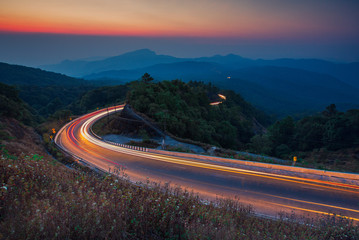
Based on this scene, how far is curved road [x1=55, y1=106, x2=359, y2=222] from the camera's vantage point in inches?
363

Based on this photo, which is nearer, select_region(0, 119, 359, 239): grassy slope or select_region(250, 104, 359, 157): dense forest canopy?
select_region(0, 119, 359, 239): grassy slope

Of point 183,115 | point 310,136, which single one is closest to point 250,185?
point 183,115

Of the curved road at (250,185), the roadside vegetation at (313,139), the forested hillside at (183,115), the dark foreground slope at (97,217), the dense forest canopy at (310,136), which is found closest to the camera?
the dark foreground slope at (97,217)

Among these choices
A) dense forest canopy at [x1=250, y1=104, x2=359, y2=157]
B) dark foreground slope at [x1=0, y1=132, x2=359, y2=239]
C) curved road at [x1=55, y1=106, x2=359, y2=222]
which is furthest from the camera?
dense forest canopy at [x1=250, y1=104, x2=359, y2=157]

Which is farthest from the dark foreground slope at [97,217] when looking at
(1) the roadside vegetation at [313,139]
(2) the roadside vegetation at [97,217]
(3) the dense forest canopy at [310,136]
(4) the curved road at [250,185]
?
(3) the dense forest canopy at [310,136]

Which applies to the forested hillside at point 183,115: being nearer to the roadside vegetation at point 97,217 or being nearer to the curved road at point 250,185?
the curved road at point 250,185

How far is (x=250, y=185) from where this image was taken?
1146 cm

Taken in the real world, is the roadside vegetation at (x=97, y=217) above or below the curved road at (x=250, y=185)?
above

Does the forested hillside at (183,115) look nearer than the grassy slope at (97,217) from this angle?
No

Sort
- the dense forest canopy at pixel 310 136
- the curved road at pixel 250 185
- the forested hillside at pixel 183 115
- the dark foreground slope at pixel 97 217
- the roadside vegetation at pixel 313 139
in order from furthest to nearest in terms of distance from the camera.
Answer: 1. the dense forest canopy at pixel 310 136
2. the roadside vegetation at pixel 313 139
3. the forested hillside at pixel 183 115
4. the curved road at pixel 250 185
5. the dark foreground slope at pixel 97 217

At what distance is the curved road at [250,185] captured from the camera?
921 cm

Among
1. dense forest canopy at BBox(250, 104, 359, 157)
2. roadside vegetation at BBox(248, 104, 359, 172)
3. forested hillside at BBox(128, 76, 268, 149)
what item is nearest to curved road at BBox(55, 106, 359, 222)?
forested hillside at BBox(128, 76, 268, 149)

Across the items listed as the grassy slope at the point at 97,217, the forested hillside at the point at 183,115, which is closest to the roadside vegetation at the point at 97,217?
the grassy slope at the point at 97,217

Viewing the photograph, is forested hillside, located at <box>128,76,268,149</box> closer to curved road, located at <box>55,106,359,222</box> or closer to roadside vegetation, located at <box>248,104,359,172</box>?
roadside vegetation, located at <box>248,104,359,172</box>
